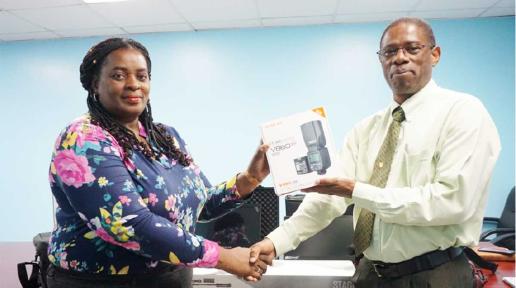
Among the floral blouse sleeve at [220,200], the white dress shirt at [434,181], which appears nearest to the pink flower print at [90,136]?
the floral blouse sleeve at [220,200]

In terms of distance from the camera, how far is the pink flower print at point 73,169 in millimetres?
1023

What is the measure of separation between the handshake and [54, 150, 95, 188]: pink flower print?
0.46 metres

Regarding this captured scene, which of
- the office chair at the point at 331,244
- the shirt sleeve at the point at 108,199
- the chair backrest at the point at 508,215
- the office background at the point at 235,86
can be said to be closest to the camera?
the shirt sleeve at the point at 108,199

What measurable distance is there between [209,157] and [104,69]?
335 centimetres

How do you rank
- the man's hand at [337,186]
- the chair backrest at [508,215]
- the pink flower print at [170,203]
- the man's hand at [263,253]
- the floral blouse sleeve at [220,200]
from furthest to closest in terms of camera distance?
the chair backrest at [508,215], the floral blouse sleeve at [220,200], the man's hand at [263,253], the man's hand at [337,186], the pink flower print at [170,203]

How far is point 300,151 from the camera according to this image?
136cm

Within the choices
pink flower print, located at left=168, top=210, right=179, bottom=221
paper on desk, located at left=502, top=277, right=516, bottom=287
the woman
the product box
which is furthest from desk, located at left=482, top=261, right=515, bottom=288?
pink flower print, located at left=168, top=210, right=179, bottom=221

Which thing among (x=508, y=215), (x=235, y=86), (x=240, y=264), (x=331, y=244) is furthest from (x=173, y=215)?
(x=508, y=215)

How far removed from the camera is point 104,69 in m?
1.21

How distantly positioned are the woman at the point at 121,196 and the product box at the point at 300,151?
0.99 ft

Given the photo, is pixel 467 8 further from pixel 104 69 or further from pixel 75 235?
pixel 75 235

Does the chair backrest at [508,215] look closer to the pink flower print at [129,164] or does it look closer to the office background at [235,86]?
the office background at [235,86]

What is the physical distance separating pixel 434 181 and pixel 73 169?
1078 millimetres

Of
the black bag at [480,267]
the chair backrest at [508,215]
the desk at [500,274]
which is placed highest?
the black bag at [480,267]
